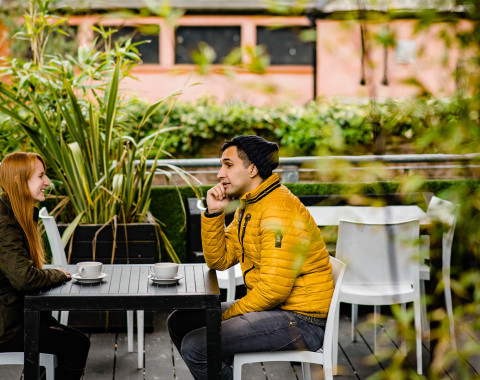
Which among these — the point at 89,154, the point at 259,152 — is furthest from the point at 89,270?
the point at 89,154

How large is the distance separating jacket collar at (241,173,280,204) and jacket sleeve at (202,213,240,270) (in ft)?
0.57

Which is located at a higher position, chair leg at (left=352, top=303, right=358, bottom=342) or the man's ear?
the man's ear

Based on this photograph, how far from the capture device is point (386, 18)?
0.96 metres

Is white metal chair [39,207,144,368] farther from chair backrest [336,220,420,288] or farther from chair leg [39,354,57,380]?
chair backrest [336,220,420,288]

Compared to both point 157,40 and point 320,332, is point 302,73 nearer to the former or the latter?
point 157,40

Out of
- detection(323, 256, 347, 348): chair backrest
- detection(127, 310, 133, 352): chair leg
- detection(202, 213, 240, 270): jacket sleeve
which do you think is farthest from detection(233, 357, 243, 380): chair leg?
detection(127, 310, 133, 352): chair leg

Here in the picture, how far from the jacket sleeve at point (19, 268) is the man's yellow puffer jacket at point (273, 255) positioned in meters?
0.66

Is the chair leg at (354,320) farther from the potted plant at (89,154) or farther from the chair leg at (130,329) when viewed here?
the chair leg at (130,329)

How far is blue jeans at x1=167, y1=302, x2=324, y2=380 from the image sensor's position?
2.65 m

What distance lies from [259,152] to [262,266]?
503mm

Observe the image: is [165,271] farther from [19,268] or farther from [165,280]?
[19,268]

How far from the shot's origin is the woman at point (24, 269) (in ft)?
8.63

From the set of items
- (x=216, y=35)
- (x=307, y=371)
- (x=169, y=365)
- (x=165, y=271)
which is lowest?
(x=169, y=365)

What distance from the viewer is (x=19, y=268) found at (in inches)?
103
